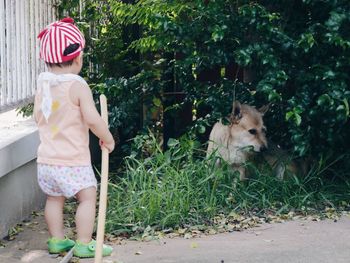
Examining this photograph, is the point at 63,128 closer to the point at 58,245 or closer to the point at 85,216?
the point at 85,216

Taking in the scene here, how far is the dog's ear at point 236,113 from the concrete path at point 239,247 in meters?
1.34

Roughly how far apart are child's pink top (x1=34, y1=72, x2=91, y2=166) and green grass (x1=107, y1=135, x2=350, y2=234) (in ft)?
3.55

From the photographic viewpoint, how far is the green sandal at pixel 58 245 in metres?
5.41

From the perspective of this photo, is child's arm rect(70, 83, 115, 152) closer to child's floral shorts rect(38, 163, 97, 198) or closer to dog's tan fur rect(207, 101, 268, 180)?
child's floral shorts rect(38, 163, 97, 198)

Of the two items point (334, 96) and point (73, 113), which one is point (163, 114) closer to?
point (334, 96)

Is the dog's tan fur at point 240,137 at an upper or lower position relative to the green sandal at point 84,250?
upper

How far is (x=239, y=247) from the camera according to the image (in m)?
5.49

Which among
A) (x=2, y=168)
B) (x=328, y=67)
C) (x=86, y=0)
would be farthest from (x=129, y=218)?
(x=86, y=0)

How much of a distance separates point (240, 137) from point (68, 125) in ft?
7.98

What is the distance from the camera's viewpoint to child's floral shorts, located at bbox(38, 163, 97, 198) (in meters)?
5.22

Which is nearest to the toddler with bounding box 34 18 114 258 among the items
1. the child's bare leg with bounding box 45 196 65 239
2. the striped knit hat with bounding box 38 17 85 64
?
the striped knit hat with bounding box 38 17 85 64

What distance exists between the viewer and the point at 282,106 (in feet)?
23.4

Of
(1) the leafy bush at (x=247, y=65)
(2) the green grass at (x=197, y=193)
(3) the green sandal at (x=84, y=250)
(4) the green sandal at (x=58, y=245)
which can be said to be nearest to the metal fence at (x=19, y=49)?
(1) the leafy bush at (x=247, y=65)

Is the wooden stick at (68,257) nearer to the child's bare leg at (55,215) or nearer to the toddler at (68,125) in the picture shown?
the toddler at (68,125)
